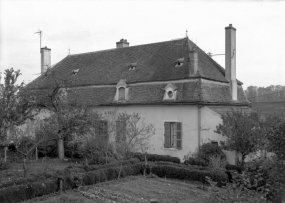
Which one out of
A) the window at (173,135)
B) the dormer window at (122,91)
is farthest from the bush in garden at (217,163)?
the dormer window at (122,91)

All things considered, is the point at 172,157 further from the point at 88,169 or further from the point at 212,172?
the point at 88,169

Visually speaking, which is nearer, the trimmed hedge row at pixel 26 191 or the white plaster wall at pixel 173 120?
the trimmed hedge row at pixel 26 191

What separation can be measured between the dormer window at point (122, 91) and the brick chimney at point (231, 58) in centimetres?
779

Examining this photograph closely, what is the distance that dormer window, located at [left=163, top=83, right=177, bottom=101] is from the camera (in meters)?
22.1

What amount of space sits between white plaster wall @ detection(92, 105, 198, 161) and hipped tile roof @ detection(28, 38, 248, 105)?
24.4 inches

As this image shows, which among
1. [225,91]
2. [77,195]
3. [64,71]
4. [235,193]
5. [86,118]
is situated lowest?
[77,195]

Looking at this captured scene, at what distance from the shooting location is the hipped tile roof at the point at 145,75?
22203mm

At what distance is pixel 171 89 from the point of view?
2225cm

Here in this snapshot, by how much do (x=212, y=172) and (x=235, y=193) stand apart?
7096 millimetres

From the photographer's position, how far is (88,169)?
623 inches

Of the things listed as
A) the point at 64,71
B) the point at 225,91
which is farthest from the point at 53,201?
the point at 64,71

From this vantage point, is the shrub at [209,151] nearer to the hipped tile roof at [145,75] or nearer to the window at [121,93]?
the hipped tile roof at [145,75]

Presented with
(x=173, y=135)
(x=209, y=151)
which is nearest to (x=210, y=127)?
(x=209, y=151)

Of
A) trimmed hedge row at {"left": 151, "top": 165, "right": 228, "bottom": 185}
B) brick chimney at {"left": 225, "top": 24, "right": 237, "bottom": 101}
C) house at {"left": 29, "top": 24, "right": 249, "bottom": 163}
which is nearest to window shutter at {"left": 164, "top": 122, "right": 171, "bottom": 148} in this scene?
house at {"left": 29, "top": 24, "right": 249, "bottom": 163}
